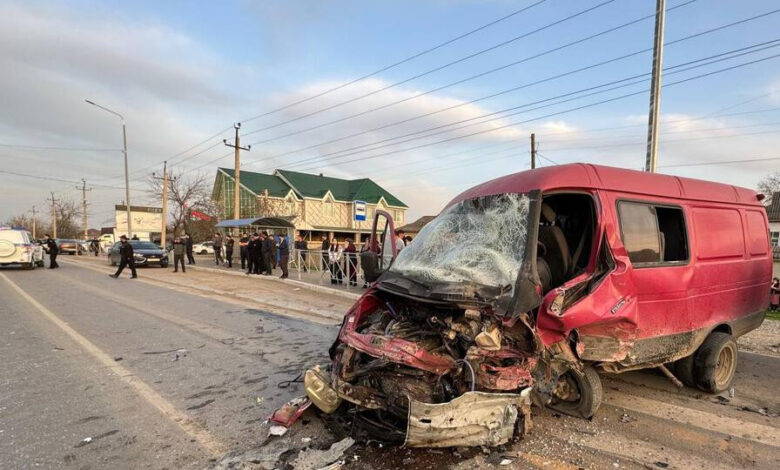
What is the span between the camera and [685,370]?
4543 millimetres

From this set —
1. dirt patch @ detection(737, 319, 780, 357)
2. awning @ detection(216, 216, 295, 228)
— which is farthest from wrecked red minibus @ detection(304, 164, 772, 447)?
awning @ detection(216, 216, 295, 228)

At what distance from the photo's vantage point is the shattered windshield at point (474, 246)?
3.55m

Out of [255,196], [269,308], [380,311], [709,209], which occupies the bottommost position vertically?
[269,308]

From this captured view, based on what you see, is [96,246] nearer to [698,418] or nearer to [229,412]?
[229,412]

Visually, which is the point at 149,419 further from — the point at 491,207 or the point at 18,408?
the point at 491,207

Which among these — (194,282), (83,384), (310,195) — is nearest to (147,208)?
(310,195)

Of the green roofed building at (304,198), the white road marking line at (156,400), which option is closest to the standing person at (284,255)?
the white road marking line at (156,400)

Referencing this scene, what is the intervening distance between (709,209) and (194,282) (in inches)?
592

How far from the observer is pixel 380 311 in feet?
13.3

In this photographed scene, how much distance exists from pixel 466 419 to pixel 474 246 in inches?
60.0

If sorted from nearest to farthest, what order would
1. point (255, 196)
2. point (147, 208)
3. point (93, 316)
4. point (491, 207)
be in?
point (491, 207) < point (93, 316) < point (255, 196) < point (147, 208)

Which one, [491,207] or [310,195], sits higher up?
[310,195]

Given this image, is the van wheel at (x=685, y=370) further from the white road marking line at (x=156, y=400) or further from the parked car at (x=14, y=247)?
the parked car at (x=14, y=247)

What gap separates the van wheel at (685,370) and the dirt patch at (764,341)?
2.60 m
